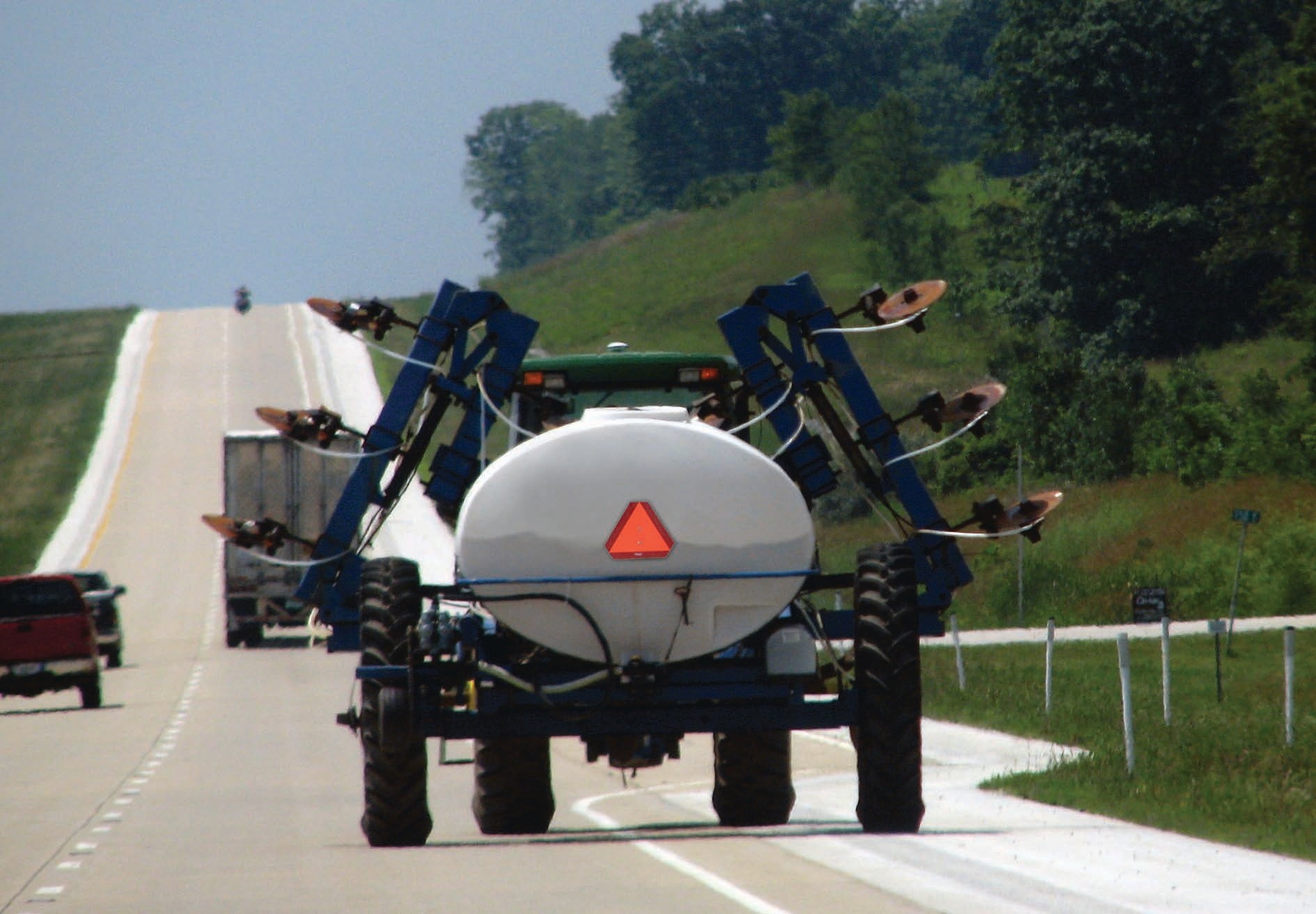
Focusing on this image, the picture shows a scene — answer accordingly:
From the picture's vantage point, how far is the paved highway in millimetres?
11953

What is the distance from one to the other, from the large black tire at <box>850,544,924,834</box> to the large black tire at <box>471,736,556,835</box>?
292cm

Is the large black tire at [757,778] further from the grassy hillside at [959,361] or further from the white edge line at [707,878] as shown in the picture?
the grassy hillside at [959,361]

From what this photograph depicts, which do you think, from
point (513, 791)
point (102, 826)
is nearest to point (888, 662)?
point (513, 791)

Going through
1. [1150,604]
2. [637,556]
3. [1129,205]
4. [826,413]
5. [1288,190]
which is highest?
[1129,205]

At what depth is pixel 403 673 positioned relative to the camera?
13.6 meters

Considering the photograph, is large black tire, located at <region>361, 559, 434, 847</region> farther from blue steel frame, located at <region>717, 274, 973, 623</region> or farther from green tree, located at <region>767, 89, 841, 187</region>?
green tree, located at <region>767, 89, 841, 187</region>

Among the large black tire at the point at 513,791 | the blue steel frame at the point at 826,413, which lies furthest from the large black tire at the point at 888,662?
the large black tire at the point at 513,791

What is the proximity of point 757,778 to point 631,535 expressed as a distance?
3445 millimetres

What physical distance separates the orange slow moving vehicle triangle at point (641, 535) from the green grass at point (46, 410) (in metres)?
53.3

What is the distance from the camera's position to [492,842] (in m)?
15.2

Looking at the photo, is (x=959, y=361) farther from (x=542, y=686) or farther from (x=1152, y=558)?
(x=542, y=686)

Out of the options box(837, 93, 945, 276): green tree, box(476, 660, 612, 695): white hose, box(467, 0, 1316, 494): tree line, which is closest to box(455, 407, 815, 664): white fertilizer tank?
Result: box(476, 660, 612, 695): white hose

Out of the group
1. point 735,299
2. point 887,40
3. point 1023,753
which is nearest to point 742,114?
point 887,40

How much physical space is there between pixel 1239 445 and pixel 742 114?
138 metres
